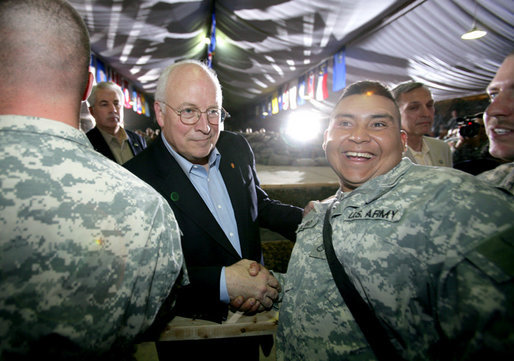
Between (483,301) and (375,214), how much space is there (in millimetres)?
398

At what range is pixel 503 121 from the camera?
4.03 feet

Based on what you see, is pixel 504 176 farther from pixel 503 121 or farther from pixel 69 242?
pixel 69 242

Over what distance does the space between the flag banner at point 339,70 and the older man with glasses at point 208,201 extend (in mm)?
7045

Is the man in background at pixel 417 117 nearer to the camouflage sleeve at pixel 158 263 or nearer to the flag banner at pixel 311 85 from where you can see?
the camouflage sleeve at pixel 158 263

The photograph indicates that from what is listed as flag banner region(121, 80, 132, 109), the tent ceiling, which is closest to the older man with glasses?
the tent ceiling

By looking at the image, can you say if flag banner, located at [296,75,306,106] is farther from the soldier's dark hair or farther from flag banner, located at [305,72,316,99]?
the soldier's dark hair

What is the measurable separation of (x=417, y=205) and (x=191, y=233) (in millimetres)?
1171

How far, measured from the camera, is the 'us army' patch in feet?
2.99

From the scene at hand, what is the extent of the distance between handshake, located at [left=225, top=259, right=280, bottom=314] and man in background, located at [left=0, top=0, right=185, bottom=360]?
0.51 meters

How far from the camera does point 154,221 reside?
77cm

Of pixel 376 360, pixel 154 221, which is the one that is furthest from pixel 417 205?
pixel 154 221

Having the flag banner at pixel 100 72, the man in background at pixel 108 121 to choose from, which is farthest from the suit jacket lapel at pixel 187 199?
the flag banner at pixel 100 72

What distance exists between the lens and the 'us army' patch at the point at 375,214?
0.91 metres

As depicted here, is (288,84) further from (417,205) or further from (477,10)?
(417,205)
